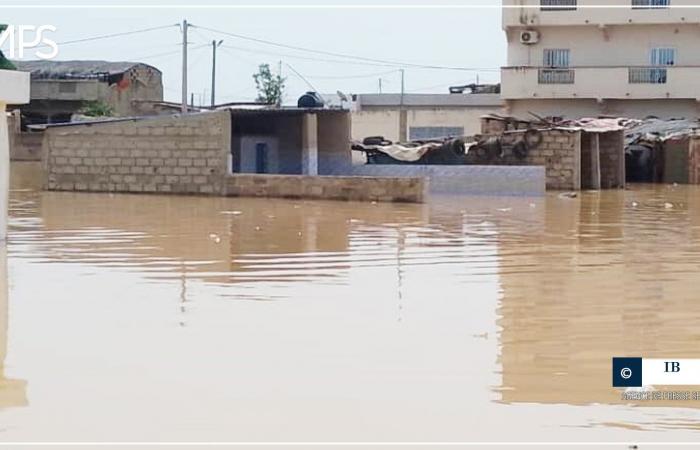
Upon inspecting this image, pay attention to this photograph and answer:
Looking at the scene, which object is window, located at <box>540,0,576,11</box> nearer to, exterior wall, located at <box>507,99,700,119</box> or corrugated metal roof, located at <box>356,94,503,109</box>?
exterior wall, located at <box>507,99,700,119</box>

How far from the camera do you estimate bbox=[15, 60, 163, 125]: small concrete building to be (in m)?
43.9


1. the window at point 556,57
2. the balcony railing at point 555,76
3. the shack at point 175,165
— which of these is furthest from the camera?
the window at point 556,57

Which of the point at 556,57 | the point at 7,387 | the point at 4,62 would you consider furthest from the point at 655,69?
the point at 7,387

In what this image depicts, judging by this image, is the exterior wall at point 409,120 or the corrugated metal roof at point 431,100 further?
the corrugated metal roof at point 431,100

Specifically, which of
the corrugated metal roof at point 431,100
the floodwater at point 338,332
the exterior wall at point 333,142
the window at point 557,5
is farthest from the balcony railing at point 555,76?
the floodwater at point 338,332

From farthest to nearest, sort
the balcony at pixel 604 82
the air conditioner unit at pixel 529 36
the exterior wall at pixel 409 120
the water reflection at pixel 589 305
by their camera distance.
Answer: the exterior wall at pixel 409 120 → the air conditioner unit at pixel 529 36 → the balcony at pixel 604 82 → the water reflection at pixel 589 305

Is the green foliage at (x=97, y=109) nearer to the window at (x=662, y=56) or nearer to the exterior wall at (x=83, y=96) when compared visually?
the exterior wall at (x=83, y=96)

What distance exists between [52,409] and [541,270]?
21.8 ft

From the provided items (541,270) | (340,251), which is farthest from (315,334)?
(340,251)

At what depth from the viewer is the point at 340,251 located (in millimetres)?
13367

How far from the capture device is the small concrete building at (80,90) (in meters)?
43.9

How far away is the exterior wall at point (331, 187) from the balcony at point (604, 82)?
18059mm

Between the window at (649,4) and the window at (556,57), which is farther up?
the window at (649,4)

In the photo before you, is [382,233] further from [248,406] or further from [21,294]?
[248,406]
